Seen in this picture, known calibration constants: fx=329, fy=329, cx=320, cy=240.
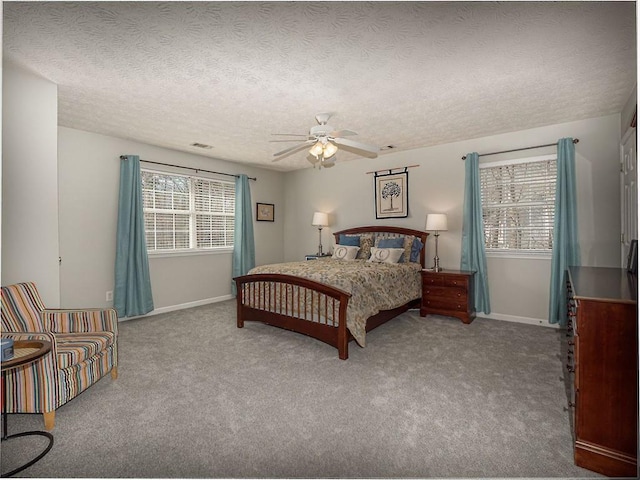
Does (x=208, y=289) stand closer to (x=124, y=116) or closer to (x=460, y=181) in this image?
(x=124, y=116)

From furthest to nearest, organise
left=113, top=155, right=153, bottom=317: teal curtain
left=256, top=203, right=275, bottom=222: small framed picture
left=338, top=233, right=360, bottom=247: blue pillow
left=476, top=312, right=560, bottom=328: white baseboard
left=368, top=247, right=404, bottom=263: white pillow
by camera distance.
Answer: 1. left=256, top=203, right=275, bottom=222: small framed picture
2. left=338, top=233, right=360, bottom=247: blue pillow
3. left=368, top=247, right=404, bottom=263: white pillow
4. left=113, top=155, right=153, bottom=317: teal curtain
5. left=476, top=312, right=560, bottom=328: white baseboard

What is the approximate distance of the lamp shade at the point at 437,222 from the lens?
450 cm

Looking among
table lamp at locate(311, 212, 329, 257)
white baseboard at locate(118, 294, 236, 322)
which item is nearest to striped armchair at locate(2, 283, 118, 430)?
white baseboard at locate(118, 294, 236, 322)

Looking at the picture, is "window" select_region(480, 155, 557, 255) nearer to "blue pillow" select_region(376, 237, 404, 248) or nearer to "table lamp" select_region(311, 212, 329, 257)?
"blue pillow" select_region(376, 237, 404, 248)

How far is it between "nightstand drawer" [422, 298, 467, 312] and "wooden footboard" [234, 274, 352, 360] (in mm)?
1770

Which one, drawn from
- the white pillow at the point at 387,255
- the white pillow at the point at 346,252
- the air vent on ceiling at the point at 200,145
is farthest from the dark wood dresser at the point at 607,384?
the air vent on ceiling at the point at 200,145


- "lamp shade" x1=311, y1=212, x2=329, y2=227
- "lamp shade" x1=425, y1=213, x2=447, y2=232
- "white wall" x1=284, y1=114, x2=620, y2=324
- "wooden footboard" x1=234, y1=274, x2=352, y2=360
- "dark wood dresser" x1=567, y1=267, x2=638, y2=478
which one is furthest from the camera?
"lamp shade" x1=311, y1=212, x2=329, y2=227

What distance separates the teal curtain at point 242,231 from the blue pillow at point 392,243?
7.75 feet

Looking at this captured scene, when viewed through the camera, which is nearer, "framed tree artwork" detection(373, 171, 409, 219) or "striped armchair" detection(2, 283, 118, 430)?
"striped armchair" detection(2, 283, 118, 430)

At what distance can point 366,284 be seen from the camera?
354cm

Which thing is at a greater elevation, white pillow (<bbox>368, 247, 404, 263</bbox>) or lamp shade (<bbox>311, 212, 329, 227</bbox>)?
lamp shade (<bbox>311, 212, 329, 227</bbox>)

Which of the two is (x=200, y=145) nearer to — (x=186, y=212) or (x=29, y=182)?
(x=186, y=212)

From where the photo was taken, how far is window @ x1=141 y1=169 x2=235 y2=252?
4.83 m

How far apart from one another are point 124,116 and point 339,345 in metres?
3.29
